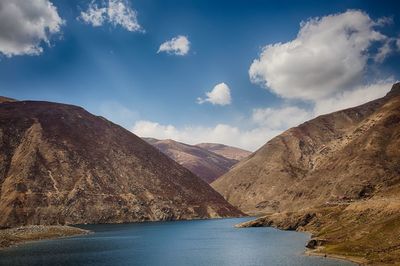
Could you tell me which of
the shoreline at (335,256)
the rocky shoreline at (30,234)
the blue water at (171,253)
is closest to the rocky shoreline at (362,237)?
the shoreline at (335,256)

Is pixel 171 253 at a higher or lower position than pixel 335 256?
lower

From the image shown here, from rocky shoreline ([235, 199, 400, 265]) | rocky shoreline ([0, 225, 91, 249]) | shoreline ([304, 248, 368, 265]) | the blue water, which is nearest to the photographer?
shoreline ([304, 248, 368, 265])

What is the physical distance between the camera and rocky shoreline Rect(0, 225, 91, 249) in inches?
4865

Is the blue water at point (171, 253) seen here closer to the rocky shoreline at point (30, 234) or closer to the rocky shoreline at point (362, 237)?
the rocky shoreline at point (362, 237)

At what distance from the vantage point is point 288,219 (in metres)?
163

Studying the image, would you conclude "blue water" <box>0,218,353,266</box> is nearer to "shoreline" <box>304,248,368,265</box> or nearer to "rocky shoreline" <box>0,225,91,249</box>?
"shoreline" <box>304,248,368,265</box>

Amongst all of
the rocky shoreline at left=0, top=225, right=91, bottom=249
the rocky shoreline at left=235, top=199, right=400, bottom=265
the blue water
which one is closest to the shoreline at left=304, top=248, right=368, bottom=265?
the rocky shoreline at left=235, top=199, right=400, bottom=265

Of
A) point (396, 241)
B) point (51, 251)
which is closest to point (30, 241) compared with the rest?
point (51, 251)

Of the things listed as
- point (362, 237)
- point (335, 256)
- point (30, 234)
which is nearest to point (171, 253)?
point (335, 256)

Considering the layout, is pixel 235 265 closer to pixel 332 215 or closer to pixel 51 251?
pixel 51 251

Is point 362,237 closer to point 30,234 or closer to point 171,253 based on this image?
point 171,253

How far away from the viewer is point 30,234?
142375 millimetres

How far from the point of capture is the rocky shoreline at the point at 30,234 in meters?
124

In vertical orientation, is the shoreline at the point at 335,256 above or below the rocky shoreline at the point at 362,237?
below
